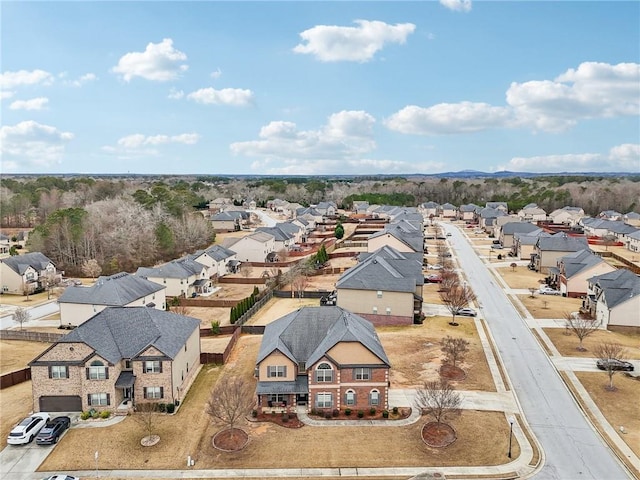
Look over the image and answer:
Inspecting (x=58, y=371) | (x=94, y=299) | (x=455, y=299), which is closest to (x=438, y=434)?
(x=455, y=299)

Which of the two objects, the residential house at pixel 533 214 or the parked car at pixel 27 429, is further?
the residential house at pixel 533 214

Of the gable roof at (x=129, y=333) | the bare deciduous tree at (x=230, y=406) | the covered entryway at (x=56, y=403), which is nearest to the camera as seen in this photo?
the bare deciduous tree at (x=230, y=406)

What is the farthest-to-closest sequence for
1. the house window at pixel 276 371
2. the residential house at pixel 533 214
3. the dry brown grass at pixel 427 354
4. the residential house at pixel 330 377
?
the residential house at pixel 533 214
the dry brown grass at pixel 427 354
the house window at pixel 276 371
the residential house at pixel 330 377

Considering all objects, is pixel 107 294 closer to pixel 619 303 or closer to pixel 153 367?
pixel 153 367

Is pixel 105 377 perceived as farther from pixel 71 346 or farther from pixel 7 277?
pixel 7 277

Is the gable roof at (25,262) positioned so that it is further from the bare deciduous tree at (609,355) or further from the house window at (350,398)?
the bare deciduous tree at (609,355)

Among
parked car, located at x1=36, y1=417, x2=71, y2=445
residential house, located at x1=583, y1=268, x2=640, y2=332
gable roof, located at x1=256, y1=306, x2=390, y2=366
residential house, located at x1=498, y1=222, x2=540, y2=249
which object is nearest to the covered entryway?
parked car, located at x1=36, y1=417, x2=71, y2=445

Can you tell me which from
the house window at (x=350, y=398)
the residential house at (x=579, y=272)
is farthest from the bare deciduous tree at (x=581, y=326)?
the house window at (x=350, y=398)
